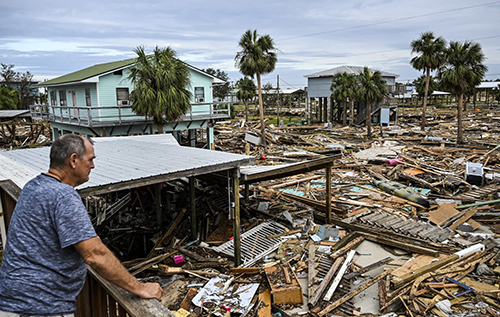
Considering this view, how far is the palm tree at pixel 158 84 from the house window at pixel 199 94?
6344mm

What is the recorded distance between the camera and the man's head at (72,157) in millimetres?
2219

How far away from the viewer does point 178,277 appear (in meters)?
9.20

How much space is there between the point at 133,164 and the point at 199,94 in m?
21.3

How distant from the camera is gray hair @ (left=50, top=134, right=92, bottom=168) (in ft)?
7.26

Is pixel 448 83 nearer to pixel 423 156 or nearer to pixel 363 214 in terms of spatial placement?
pixel 423 156

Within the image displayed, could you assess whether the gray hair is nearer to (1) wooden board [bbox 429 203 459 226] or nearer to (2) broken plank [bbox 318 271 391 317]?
(2) broken plank [bbox 318 271 391 317]

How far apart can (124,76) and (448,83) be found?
24.4m

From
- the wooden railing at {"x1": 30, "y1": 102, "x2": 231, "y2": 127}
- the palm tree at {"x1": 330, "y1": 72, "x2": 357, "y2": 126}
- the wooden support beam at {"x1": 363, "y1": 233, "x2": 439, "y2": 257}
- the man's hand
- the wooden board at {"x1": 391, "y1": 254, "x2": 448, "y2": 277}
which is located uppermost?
the palm tree at {"x1": 330, "y1": 72, "x2": 357, "y2": 126}

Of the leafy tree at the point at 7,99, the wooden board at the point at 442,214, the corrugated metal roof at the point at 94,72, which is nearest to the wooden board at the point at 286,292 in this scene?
the wooden board at the point at 442,214

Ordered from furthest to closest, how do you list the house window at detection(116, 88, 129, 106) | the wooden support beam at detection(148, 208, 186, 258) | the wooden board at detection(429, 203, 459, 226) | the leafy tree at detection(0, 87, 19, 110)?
the leafy tree at detection(0, 87, 19, 110), the house window at detection(116, 88, 129, 106), the wooden board at detection(429, 203, 459, 226), the wooden support beam at detection(148, 208, 186, 258)

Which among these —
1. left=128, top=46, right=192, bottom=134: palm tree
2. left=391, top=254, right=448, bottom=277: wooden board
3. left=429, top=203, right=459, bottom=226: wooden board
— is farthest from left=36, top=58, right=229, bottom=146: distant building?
left=391, top=254, right=448, bottom=277: wooden board

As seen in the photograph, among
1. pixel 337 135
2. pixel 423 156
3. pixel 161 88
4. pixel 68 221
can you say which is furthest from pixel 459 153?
pixel 68 221

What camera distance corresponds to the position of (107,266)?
2.12 meters

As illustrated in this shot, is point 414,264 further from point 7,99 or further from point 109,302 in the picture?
point 7,99
